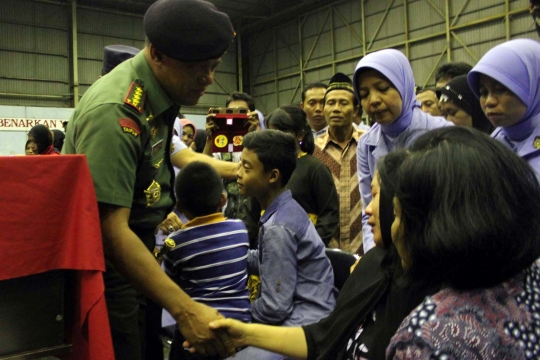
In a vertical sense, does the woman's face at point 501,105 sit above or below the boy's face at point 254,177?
above

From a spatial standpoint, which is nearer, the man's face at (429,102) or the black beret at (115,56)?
the black beret at (115,56)

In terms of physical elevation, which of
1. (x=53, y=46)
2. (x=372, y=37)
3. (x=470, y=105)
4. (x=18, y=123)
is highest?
(x=53, y=46)

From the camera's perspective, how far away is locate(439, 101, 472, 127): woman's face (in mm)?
2822

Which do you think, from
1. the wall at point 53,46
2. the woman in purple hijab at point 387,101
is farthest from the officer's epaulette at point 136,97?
the wall at point 53,46

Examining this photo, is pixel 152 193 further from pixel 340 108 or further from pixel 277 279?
pixel 340 108

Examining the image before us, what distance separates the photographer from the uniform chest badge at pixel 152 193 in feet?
4.87

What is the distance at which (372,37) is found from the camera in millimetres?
13148

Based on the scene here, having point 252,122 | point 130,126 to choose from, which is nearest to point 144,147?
point 130,126

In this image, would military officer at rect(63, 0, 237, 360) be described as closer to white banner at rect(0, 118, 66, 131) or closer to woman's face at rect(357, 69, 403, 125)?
woman's face at rect(357, 69, 403, 125)

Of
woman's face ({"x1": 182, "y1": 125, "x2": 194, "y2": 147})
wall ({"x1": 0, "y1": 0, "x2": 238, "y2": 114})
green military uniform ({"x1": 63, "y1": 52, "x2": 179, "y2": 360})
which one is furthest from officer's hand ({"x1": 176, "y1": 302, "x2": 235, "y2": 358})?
wall ({"x1": 0, "y1": 0, "x2": 238, "y2": 114})

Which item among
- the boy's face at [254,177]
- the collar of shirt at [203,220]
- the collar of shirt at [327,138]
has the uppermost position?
the collar of shirt at [327,138]

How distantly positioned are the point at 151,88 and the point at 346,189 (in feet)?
6.34

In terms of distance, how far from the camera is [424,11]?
1205 centimetres

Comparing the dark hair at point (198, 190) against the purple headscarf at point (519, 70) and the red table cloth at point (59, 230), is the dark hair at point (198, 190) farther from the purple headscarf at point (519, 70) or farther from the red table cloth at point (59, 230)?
the purple headscarf at point (519, 70)
